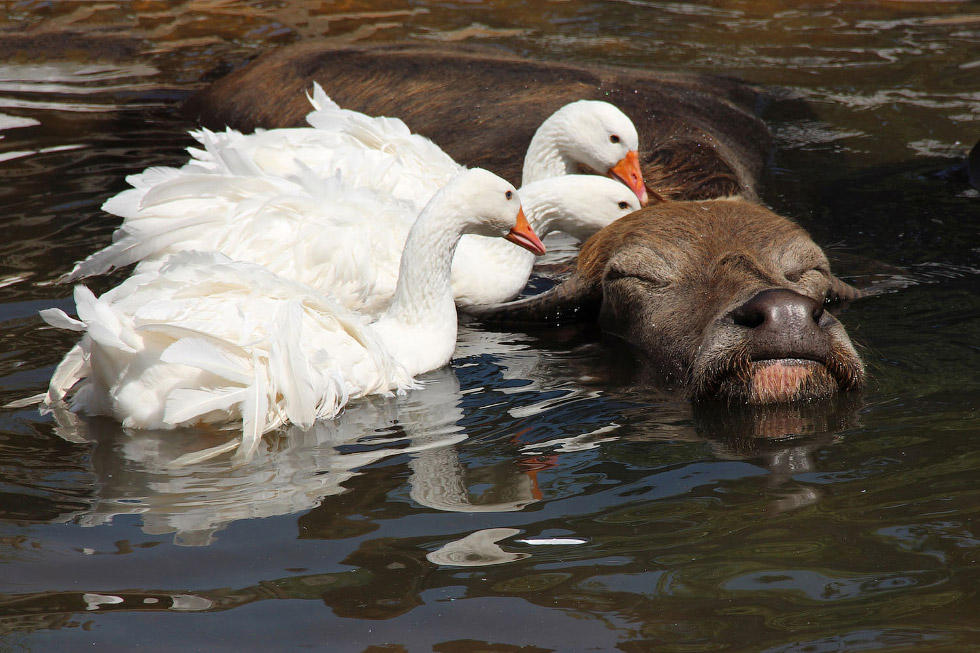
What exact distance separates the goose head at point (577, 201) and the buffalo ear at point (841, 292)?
125cm

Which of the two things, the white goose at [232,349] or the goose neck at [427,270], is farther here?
the goose neck at [427,270]

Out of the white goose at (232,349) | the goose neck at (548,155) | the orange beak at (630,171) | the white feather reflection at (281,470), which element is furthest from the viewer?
the goose neck at (548,155)

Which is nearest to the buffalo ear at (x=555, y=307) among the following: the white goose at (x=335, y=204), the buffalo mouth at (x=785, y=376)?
the white goose at (x=335, y=204)

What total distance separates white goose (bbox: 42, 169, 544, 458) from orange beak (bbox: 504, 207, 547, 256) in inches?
24.8

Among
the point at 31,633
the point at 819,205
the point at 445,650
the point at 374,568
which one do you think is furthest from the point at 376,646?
the point at 819,205

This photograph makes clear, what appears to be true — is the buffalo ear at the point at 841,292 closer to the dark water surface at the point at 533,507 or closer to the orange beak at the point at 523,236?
the dark water surface at the point at 533,507

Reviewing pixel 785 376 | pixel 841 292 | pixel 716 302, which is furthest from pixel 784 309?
pixel 841 292

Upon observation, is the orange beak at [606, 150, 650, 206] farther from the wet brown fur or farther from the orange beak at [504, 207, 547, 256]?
the orange beak at [504, 207, 547, 256]

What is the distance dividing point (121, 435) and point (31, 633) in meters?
1.55

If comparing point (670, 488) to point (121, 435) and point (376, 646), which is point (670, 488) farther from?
point (121, 435)

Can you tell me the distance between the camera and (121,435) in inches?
171

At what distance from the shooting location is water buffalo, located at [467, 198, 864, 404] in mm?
4398

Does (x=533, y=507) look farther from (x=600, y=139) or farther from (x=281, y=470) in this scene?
(x=600, y=139)

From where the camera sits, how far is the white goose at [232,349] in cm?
423
